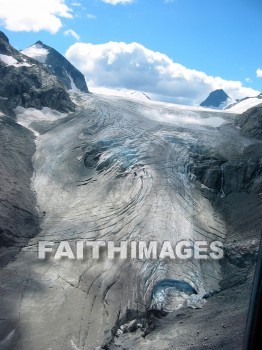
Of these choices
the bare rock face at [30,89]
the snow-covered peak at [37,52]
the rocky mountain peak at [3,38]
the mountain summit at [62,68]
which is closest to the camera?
the bare rock face at [30,89]

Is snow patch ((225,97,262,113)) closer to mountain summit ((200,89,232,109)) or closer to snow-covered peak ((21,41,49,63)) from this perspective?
snow-covered peak ((21,41,49,63))

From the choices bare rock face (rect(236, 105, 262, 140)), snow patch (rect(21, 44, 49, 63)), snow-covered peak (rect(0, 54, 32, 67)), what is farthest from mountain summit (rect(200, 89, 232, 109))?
snow-covered peak (rect(0, 54, 32, 67))

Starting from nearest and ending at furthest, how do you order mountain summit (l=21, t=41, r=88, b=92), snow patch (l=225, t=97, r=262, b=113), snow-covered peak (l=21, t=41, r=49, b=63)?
snow patch (l=225, t=97, r=262, b=113), mountain summit (l=21, t=41, r=88, b=92), snow-covered peak (l=21, t=41, r=49, b=63)

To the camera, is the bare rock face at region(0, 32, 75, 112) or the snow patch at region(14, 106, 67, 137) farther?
the bare rock face at region(0, 32, 75, 112)

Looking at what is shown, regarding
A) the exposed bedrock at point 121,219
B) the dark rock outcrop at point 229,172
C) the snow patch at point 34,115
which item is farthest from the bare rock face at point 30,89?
the dark rock outcrop at point 229,172

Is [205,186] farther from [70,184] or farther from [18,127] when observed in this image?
[18,127]

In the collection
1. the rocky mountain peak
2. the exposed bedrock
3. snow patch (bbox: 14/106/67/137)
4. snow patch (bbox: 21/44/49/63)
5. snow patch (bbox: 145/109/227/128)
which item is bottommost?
the exposed bedrock

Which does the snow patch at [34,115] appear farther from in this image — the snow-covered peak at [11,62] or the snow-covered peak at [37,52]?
the snow-covered peak at [37,52]
